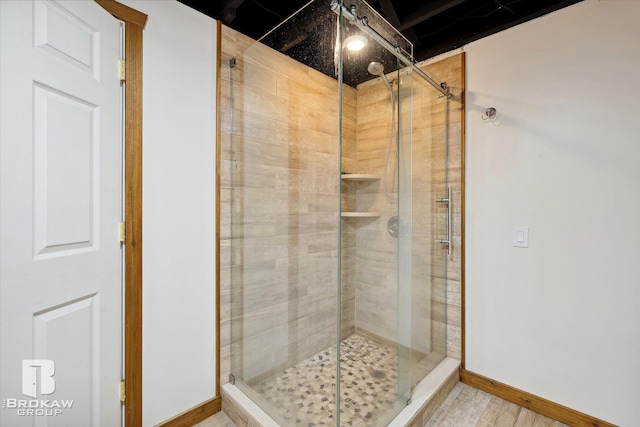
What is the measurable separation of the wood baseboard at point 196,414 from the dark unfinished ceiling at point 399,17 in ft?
6.47

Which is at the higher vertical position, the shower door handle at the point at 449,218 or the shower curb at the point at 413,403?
the shower door handle at the point at 449,218

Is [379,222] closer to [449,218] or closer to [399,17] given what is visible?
[449,218]

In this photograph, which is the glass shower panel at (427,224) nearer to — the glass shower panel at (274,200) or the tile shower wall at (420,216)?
the tile shower wall at (420,216)

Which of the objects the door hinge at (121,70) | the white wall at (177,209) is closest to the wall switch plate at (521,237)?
the white wall at (177,209)

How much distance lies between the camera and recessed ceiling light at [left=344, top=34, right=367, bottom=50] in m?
1.36

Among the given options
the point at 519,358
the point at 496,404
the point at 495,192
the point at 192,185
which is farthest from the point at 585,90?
the point at 192,185

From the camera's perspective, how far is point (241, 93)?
1.75m

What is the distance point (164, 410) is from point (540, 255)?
2.28 metres

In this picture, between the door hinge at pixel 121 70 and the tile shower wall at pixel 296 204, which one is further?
the tile shower wall at pixel 296 204

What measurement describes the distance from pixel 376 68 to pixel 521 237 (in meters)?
1.34

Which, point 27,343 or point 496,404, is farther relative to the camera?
point 496,404

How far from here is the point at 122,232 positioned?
1324mm

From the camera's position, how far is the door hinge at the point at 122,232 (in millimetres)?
1313

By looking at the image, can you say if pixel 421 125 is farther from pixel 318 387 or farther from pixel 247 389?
pixel 247 389
